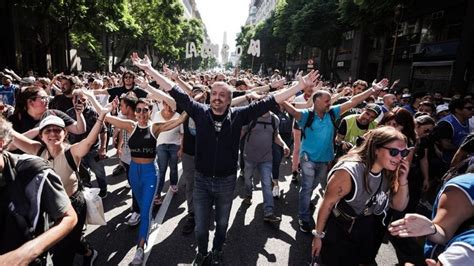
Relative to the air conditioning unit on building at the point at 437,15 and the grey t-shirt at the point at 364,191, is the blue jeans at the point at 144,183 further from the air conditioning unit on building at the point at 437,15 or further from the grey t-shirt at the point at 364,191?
the air conditioning unit on building at the point at 437,15

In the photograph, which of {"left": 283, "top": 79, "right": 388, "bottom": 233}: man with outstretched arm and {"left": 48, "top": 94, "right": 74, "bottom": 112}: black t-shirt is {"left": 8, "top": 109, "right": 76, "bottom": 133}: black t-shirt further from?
{"left": 283, "top": 79, "right": 388, "bottom": 233}: man with outstretched arm

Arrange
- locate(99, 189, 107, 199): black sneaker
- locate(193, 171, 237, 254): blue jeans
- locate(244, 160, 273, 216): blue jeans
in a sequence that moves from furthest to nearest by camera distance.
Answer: locate(99, 189, 107, 199): black sneaker → locate(244, 160, 273, 216): blue jeans → locate(193, 171, 237, 254): blue jeans

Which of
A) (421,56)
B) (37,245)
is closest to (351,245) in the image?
(37,245)

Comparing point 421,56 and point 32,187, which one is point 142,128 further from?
point 421,56

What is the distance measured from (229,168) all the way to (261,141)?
1.94 meters

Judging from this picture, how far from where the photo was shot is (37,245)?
1566 mm

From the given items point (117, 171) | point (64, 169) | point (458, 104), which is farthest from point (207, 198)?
point (458, 104)

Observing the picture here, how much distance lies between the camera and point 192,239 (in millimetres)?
4488

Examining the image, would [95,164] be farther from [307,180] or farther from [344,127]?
[344,127]

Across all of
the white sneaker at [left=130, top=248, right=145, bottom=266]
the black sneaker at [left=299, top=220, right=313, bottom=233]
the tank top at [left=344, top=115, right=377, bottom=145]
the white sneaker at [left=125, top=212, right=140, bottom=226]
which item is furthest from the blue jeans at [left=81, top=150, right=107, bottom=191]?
the tank top at [left=344, top=115, right=377, bottom=145]

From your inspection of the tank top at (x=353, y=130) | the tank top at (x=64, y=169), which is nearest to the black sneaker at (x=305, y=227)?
the tank top at (x=353, y=130)

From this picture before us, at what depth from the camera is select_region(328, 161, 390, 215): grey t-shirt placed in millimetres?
2523

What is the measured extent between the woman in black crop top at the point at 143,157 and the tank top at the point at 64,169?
1058mm

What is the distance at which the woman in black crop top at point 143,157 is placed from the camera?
389 cm
